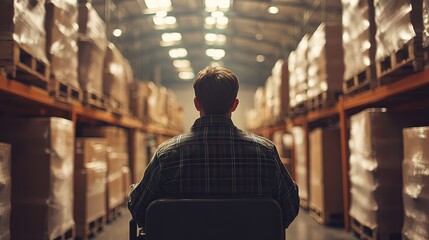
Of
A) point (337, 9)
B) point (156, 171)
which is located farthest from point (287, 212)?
point (337, 9)

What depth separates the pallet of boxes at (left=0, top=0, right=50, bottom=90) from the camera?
2.93m

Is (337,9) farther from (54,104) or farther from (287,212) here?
(287,212)

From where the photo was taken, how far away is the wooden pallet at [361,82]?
12.8ft

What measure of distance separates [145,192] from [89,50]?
318cm

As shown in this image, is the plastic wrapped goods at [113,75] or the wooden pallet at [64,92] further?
the plastic wrapped goods at [113,75]

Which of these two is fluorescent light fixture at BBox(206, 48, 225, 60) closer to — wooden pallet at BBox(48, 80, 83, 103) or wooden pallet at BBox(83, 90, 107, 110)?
wooden pallet at BBox(83, 90, 107, 110)

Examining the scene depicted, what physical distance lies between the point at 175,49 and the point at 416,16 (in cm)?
1659

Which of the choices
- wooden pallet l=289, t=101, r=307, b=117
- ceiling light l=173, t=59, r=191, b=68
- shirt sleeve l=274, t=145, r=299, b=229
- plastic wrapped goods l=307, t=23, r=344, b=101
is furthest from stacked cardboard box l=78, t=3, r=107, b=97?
ceiling light l=173, t=59, r=191, b=68

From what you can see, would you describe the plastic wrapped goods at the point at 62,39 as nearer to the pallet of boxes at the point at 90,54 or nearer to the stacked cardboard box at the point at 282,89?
the pallet of boxes at the point at 90,54

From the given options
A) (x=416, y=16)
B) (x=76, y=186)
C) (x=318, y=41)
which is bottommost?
(x=76, y=186)

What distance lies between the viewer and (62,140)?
13.0 ft

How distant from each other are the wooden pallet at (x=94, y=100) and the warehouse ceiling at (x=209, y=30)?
4.66 meters

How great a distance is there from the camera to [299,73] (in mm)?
6480

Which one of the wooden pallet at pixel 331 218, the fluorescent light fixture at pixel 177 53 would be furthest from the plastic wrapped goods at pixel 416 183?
the fluorescent light fixture at pixel 177 53
